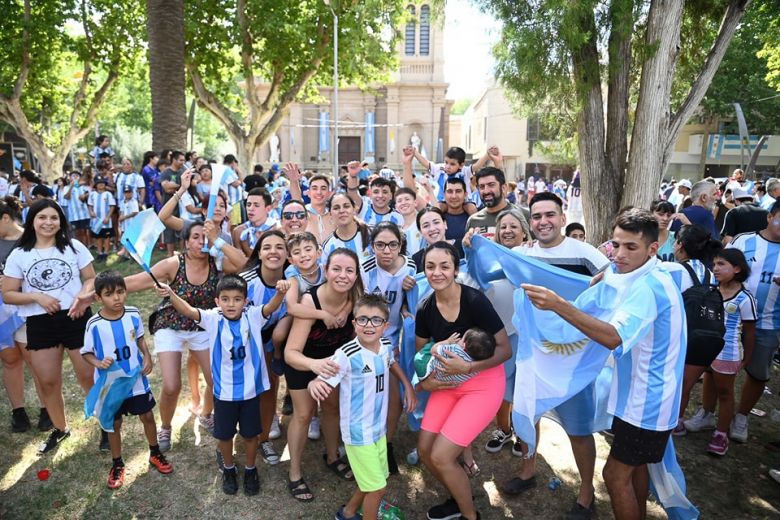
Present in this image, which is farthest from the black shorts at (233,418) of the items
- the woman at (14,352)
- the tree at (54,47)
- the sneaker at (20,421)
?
the tree at (54,47)

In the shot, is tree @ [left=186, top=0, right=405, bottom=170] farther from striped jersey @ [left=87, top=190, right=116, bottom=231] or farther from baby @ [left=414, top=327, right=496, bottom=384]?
baby @ [left=414, top=327, right=496, bottom=384]

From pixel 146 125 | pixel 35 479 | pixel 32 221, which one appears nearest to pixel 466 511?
pixel 35 479

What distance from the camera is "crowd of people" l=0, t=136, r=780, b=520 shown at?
2.96m

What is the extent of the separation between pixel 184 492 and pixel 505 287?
2.80 meters

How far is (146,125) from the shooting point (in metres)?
45.6

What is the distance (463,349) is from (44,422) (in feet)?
12.4

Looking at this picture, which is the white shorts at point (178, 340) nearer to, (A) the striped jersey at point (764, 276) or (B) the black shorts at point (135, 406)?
(B) the black shorts at point (135, 406)

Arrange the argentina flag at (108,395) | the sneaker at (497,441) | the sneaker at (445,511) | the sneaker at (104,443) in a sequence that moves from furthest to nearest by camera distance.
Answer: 1. the sneaker at (497,441)
2. the sneaker at (104,443)
3. the argentina flag at (108,395)
4. the sneaker at (445,511)

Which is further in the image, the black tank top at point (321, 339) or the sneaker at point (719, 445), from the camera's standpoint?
the sneaker at point (719, 445)

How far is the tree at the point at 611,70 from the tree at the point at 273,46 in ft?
26.9

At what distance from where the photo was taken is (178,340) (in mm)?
4133

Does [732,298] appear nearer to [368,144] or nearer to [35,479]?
[35,479]

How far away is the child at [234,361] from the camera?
12.0ft

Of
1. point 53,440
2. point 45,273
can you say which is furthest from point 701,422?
point 45,273
